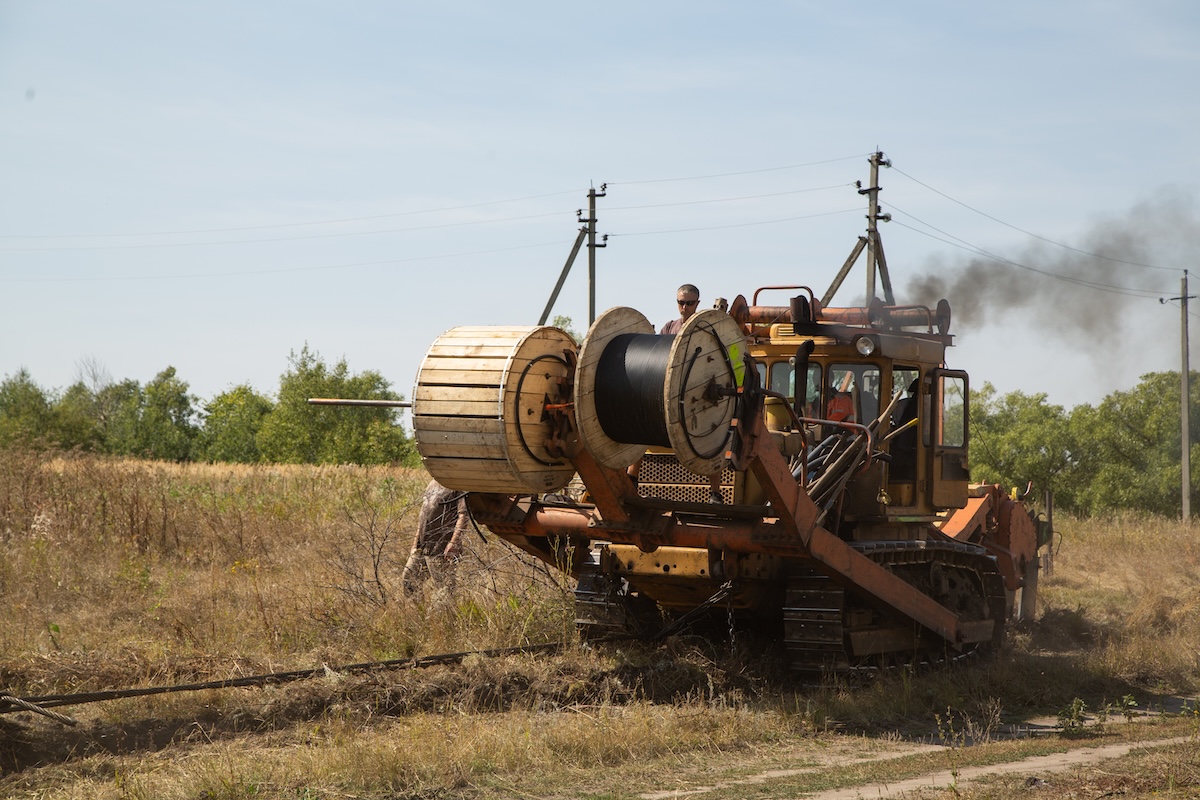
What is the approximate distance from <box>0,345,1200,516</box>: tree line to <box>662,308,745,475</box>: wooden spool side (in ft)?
64.8

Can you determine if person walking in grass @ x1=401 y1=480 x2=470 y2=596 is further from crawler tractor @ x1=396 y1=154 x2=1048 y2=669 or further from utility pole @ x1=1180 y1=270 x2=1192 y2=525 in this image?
utility pole @ x1=1180 y1=270 x2=1192 y2=525

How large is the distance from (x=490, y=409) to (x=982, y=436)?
2329cm

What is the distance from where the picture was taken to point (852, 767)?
7.19m

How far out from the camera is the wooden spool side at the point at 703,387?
7.08m

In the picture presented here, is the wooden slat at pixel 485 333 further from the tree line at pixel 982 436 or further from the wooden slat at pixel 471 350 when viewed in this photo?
the tree line at pixel 982 436

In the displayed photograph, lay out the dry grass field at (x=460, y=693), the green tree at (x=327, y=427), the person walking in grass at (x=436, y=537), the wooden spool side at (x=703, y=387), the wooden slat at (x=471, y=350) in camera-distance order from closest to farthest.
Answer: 1. the dry grass field at (x=460, y=693)
2. the wooden spool side at (x=703, y=387)
3. the wooden slat at (x=471, y=350)
4. the person walking in grass at (x=436, y=537)
5. the green tree at (x=327, y=427)

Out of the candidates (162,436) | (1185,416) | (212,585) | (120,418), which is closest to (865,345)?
(212,585)

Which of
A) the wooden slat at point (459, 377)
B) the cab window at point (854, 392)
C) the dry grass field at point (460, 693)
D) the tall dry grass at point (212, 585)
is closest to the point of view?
the dry grass field at point (460, 693)

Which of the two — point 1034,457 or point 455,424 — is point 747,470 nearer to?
point 455,424

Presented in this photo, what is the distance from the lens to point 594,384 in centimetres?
738

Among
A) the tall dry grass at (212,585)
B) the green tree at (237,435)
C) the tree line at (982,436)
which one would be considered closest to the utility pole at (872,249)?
the tree line at (982,436)

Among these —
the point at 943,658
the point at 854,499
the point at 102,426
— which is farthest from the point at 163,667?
the point at 102,426

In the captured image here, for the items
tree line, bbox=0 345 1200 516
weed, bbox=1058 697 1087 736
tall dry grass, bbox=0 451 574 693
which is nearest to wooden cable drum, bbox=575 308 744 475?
weed, bbox=1058 697 1087 736

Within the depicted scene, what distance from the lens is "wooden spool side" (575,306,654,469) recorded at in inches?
286
